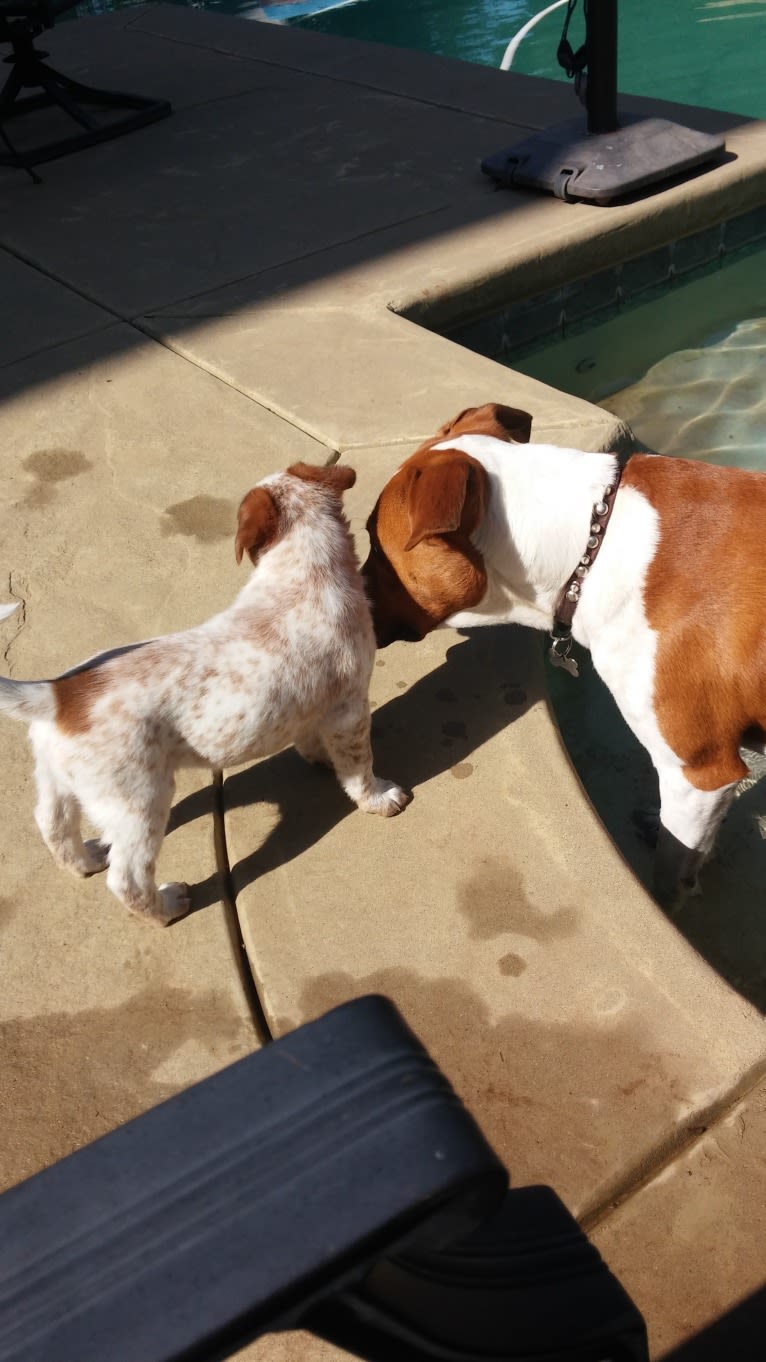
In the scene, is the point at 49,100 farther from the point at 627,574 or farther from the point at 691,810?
the point at 691,810

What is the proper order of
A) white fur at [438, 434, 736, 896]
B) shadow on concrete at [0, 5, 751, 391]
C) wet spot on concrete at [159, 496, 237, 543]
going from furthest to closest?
shadow on concrete at [0, 5, 751, 391] → wet spot on concrete at [159, 496, 237, 543] → white fur at [438, 434, 736, 896]

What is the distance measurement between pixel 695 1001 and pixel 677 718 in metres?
0.72

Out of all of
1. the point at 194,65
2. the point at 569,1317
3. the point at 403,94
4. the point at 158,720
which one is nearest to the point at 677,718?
the point at 158,720

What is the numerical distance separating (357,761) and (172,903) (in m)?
0.60

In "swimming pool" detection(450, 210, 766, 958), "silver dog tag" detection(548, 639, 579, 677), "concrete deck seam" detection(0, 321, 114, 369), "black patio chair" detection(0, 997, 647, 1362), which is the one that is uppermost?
"black patio chair" detection(0, 997, 647, 1362)

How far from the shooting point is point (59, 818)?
275 centimetres

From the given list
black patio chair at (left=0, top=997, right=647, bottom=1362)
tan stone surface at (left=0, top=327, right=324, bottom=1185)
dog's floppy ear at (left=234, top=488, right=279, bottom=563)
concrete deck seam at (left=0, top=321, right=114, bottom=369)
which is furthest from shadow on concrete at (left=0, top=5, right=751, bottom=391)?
black patio chair at (left=0, top=997, right=647, bottom=1362)

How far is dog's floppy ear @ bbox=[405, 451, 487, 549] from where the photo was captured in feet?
9.05

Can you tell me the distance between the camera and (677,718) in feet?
9.24

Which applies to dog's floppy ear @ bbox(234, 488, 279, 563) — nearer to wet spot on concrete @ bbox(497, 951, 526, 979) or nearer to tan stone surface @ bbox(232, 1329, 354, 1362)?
wet spot on concrete @ bbox(497, 951, 526, 979)

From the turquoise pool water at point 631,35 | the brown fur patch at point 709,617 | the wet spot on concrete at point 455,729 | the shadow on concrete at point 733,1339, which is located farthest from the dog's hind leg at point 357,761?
the turquoise pool water at point 631,35

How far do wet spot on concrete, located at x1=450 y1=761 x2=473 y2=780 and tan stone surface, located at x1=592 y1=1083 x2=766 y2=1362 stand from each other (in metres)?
1.17

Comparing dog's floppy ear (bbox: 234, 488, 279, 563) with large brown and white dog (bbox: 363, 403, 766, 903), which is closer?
large brown and white dog (bbox: 363, 403, 766, 903)

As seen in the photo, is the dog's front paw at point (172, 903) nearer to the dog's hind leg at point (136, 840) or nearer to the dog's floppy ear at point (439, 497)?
the dog's hind leg at point (136, 840)
